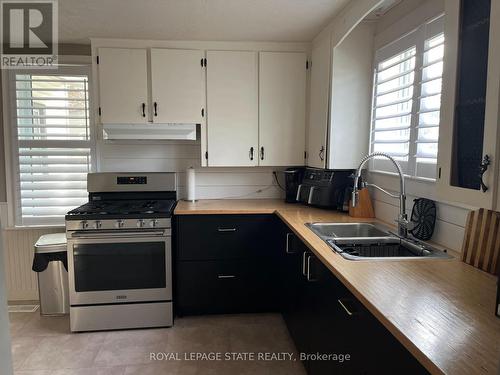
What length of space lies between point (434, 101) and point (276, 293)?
181 cm

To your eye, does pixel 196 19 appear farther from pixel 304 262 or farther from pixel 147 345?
pixel 147 345

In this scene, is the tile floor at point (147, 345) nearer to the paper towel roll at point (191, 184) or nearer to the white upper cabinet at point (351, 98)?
the paper towel roll at point (191, 184)

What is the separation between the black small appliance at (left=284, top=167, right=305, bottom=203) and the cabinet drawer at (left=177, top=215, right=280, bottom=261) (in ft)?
1.31

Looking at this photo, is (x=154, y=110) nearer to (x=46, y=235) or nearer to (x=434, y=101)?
(x=46, y=235)

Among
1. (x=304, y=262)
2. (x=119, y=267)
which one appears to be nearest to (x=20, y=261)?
(x=119, y=267)

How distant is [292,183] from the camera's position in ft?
10.7

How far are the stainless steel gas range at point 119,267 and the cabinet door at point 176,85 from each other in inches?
30.7

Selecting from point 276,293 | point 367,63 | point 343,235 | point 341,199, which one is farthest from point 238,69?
point 276,293

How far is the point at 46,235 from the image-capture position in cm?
315

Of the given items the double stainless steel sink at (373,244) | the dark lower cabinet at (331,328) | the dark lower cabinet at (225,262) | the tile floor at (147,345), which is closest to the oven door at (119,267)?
the dark lower cabinet at (225,262)

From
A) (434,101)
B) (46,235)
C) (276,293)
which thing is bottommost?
(276,293)

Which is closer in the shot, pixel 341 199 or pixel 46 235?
pixel 341 199

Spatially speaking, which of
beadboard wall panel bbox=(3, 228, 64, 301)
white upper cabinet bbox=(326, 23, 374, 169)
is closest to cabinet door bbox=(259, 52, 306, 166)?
white upper cabinet bbox=(326, 23, 374, 169)

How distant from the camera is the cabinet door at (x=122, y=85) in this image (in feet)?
9.81
